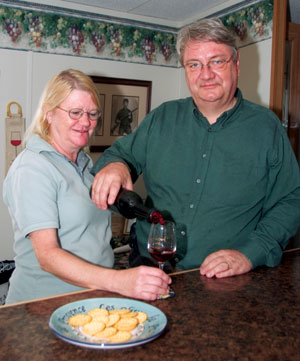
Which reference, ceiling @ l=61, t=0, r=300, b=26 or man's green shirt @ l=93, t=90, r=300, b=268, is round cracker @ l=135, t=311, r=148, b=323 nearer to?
man's green shirt @ l=93, t=90, r=300, b=268

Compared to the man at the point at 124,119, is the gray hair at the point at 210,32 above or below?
above

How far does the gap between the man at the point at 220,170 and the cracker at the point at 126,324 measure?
602 millimetres

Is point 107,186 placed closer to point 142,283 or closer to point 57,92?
point 142,283

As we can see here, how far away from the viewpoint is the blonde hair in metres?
1.75

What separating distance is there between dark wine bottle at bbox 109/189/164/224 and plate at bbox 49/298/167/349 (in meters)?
0.28

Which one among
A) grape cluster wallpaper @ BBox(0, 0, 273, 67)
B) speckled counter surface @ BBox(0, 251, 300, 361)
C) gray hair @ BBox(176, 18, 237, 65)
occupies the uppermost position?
grape cluster wallpaper @ BBox(0, 0, 273, 67)

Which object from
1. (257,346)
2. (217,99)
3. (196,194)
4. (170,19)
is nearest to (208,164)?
(196,194)

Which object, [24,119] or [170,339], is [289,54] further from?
[170,339]

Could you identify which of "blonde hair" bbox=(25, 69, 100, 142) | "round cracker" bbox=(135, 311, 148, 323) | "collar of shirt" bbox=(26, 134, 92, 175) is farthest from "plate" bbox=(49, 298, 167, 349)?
"blonde hair" bbox=(25, 69, 100, 142)

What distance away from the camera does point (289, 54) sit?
331 centimetres

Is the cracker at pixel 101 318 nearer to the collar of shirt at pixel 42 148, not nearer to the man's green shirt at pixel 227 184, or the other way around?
the man's green shirt at pixel 227 184

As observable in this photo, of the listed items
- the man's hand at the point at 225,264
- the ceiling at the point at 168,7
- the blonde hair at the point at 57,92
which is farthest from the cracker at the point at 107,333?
the ceiling at the point at 168,7

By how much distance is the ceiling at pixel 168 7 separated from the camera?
369 cm

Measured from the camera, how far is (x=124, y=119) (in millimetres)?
4145
